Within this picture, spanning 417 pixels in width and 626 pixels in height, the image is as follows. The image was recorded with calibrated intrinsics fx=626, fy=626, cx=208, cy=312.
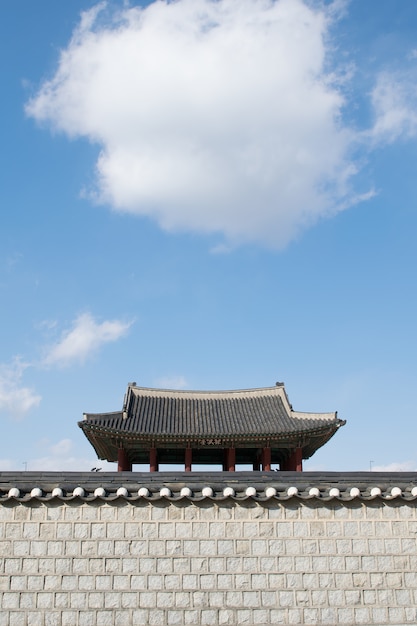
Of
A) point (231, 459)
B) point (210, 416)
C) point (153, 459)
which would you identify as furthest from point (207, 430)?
point (153, 459)

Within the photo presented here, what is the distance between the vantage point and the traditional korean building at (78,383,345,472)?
22953 mm

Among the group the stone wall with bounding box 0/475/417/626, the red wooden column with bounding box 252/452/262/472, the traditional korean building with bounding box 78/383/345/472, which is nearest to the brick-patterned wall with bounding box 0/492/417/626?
the stone wall with bounding box 0/475/417/626

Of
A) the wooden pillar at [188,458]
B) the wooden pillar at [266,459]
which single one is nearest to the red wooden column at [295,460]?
the wooden pillar at [266,459]

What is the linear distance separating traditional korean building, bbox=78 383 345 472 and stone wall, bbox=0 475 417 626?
1360 cm

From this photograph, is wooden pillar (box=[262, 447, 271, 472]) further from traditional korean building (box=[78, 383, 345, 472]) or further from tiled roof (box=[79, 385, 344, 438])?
tiled roof (box=[79, 385, 344, 438])

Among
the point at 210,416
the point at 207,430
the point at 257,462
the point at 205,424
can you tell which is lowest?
the point at 257,462

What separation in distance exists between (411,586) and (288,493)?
2.13 meters

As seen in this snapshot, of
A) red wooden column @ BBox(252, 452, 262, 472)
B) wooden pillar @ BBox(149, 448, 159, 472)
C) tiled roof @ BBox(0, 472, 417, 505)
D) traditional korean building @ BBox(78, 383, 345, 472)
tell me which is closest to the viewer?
tiled roof @ BBox(0, 472, 417, 505)

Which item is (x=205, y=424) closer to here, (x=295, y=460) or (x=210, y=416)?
(x=210, y=416)

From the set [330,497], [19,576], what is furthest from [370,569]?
[19,576]

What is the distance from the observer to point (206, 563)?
8.45 m

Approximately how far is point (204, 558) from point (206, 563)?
69 millimetres

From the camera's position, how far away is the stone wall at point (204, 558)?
8297 millimetres

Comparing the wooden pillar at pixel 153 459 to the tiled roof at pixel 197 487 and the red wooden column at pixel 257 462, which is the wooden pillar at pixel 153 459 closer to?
the red wooden column at pixel 257 462
